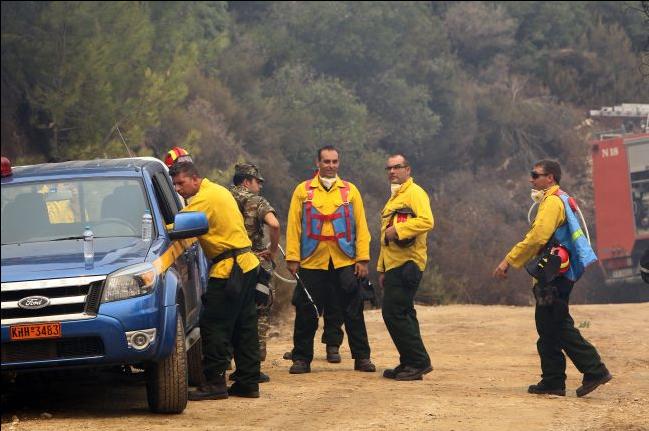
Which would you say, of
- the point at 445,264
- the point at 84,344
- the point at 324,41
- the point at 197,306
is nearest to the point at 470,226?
the point at 445,264

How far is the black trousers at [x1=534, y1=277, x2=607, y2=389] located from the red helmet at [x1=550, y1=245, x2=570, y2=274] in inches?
5.4

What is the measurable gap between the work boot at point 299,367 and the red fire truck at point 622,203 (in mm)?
16201

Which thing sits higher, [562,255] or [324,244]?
[324,244]

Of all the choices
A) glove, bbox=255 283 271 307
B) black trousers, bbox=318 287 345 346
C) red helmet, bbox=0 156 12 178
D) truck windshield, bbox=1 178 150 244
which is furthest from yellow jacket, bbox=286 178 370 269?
red helmet, bbox=0 156 12 178

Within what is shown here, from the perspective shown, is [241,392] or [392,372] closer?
[241,392]

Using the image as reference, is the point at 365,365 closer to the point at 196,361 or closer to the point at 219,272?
the point at 196,361

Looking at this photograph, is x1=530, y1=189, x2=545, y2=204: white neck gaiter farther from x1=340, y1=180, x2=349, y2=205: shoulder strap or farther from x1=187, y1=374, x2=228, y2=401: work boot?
x1=187, y1=374, x2=228, y2=401: work boot

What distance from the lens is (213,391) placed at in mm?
9859

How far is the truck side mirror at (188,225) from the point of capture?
29.8 feet

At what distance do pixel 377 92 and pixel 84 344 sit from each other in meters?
35.3

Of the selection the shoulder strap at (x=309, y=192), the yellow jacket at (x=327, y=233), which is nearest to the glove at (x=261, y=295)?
the yellow jacket at (x=327, y=233)

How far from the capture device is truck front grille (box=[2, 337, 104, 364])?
8359mm

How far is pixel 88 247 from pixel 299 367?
3.39m

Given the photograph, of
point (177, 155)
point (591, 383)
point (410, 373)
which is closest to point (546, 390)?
point (591, 383)
